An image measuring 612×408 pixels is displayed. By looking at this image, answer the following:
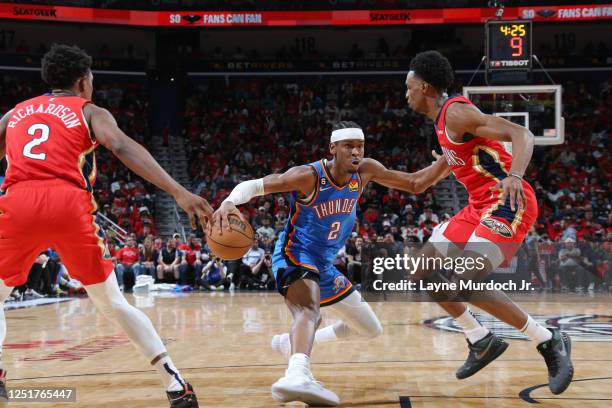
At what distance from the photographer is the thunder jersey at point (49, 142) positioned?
381 cm

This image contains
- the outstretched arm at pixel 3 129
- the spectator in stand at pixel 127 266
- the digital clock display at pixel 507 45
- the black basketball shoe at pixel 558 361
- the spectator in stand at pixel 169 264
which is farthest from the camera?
the spectator in stand at pixel 169 264

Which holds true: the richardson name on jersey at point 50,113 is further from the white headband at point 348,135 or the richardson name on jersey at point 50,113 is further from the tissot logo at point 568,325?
the tissot logo at point 568,325

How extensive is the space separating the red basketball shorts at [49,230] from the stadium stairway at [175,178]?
1549 centimetres

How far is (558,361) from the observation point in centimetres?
459

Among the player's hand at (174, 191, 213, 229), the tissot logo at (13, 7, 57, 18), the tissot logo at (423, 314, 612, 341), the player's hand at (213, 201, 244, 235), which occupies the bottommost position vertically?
the tissot logo at (423, 314, 612, 341)

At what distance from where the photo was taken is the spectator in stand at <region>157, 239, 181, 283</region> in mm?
15836

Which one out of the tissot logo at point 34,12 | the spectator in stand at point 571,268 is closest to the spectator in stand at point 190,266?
the spectator in stand at point 571,268

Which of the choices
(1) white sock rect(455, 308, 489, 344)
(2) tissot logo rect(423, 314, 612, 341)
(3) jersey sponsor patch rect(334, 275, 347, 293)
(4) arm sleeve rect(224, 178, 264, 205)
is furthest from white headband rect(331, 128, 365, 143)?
(2) tissot logo rect(423, 314, 612, 341)

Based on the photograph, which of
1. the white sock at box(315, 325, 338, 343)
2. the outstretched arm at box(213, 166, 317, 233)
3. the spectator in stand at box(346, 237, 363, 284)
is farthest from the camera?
the spectator in stand at box(346, 237, 363, 284)

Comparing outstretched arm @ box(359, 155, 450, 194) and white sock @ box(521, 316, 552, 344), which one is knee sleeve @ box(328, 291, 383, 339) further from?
white sock @ box(521, 316, 552, 344)

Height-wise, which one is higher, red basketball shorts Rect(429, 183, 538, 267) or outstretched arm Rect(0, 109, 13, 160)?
outstretched arm Rect(0, 109, 13, 160)

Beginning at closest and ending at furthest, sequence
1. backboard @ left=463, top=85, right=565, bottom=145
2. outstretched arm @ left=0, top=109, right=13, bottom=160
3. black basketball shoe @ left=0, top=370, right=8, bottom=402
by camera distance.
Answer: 1. outstretched arm @ left=0, top=109, right=13, bottom=160
2. black basketball shoe @ left=0, top=370, right=8, bottom=402
3. backboard @ left=463, top=85, right=565, bottom=145

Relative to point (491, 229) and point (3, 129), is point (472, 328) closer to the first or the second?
Answer: point (491, 229)

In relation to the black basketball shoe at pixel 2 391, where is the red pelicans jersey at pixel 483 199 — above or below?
above
